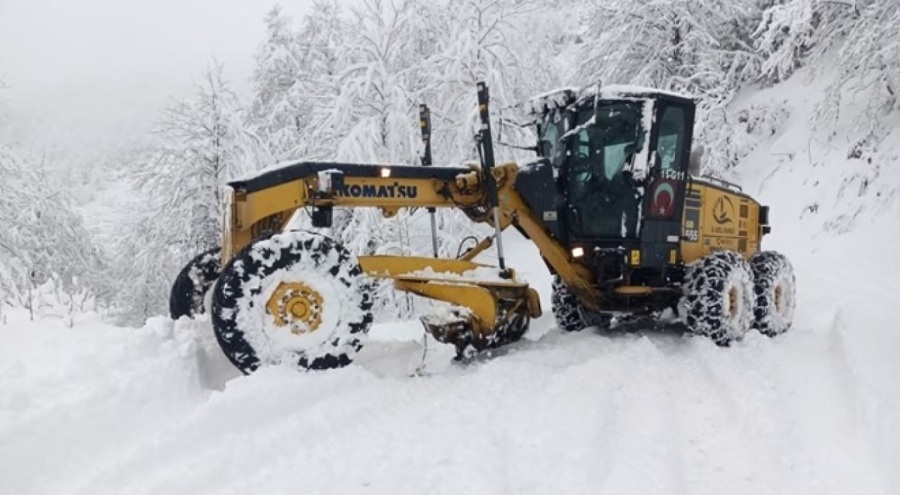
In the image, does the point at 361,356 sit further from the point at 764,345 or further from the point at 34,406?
the point at 764,345

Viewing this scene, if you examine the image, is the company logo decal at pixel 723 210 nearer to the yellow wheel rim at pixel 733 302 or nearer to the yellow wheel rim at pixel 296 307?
the yellow wheel rim at pixel 733 302

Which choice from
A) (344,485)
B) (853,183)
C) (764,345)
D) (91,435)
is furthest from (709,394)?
(853,183)

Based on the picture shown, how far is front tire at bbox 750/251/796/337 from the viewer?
27.9ft

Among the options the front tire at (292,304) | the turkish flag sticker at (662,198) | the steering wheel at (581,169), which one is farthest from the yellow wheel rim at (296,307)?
the turkish flag sticker at (662,198)

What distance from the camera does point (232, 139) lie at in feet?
57.2

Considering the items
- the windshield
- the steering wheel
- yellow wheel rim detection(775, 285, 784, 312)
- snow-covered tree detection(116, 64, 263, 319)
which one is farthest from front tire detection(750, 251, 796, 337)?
snow-covered tree detection(116, 64, 263, 319)

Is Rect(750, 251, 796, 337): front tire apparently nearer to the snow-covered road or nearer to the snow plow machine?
the snow plow machine

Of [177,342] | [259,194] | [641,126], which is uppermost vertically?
[641,126]

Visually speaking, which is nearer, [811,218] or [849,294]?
[849,294]

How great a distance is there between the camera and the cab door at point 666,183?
25.9 feet

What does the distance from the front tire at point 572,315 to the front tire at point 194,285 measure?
4.16 meters

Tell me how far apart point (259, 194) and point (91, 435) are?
2.46m

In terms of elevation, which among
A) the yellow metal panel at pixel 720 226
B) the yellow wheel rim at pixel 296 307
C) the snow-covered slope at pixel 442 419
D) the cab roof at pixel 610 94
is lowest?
the snow-covered slope at pixel 442 419

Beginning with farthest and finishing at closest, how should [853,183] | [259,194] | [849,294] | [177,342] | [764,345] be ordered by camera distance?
[853,183] < [849,294] < [764,345] < [259,194] < [177,342]
